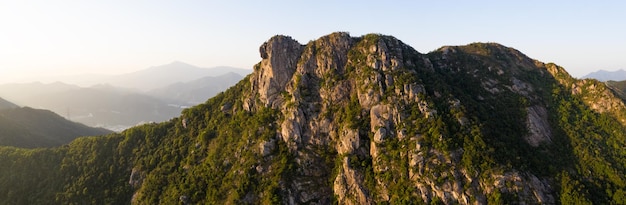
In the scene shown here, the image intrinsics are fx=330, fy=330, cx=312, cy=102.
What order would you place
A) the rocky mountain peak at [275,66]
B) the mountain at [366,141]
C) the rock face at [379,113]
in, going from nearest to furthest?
1. the rock face at [379,113]
2. the mountain at [366,141]
3. the rocky mountain peak at [275,66]

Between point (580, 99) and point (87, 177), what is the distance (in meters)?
166

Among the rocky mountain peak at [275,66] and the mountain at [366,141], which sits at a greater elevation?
the rocky mountain peak at [275,66]

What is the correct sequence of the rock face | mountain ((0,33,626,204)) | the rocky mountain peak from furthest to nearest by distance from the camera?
the rocky mountain peak < mountain ((0,33,626,204)) < the rock face

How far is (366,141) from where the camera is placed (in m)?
93.7

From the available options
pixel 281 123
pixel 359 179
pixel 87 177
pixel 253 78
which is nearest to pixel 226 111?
pixel 253 78

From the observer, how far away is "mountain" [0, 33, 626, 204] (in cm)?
7988

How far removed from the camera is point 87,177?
4454 inches

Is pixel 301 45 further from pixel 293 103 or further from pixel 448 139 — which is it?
pixel 448 139

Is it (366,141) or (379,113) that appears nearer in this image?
(366,141)

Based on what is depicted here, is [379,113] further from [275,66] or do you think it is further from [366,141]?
[275,66]

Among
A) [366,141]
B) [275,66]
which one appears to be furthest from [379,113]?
[275,66]

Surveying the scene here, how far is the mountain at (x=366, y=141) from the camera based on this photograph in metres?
79.9

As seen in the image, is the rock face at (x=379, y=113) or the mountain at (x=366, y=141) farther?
the mountain at (x=366, y=141)

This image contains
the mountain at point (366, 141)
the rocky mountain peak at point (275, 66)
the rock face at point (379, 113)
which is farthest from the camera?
the rocky mountain peak at point (275, 66)
